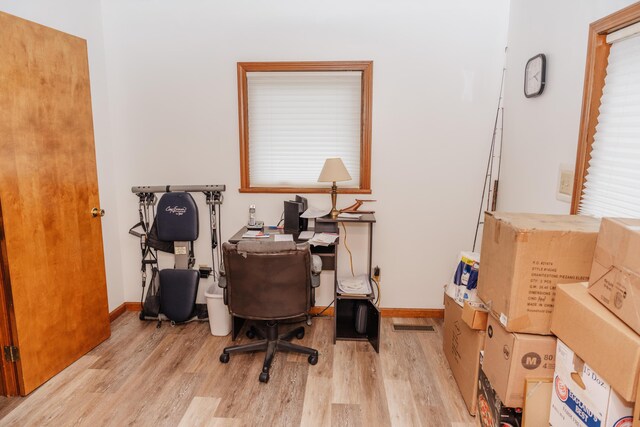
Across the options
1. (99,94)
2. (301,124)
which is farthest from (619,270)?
(99,94)

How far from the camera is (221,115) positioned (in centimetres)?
326

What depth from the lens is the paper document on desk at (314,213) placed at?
3.09m

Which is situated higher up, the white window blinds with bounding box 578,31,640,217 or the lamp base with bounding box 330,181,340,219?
the white window blinds with bounding box 578,31,640,217

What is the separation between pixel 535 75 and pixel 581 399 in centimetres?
197

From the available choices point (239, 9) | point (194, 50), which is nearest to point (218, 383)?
point (194, 50)

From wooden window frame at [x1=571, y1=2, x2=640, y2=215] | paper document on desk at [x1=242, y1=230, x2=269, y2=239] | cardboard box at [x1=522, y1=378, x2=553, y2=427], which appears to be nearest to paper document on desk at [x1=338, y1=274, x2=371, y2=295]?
paper document on desk at [x1=242, y1=230, x2=269, y2=239]

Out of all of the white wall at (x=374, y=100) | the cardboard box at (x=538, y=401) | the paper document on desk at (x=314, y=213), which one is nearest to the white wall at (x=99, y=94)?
the white wall at (x=374, y=100)

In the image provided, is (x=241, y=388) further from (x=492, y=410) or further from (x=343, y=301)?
(x=492, y=410)

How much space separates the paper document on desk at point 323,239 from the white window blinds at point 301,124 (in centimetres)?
54

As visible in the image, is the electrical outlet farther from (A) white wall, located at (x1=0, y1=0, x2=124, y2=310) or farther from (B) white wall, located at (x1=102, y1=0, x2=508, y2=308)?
(A) white wall, located at (x1=0, y1=0, x2=124, y2=310)

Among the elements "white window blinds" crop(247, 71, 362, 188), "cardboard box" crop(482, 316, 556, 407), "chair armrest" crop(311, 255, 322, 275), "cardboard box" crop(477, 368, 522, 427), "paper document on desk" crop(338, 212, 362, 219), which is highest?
"white window blinds" crop(247, 71, 362, 188)

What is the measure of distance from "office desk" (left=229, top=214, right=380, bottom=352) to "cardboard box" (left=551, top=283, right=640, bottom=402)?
142 cm

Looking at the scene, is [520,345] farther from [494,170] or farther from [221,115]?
[221,115]

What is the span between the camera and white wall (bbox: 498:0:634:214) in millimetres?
2174
